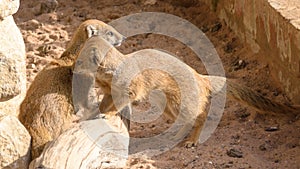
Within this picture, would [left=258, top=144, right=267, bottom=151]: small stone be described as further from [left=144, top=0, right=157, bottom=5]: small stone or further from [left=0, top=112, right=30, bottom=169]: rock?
[left=144, top=0, right=157, bottom=5]: small stone

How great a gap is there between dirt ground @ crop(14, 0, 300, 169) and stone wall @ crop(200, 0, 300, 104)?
0.09 meters

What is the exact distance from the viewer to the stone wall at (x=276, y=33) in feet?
14.3

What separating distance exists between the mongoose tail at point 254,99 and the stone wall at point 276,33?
0.41ft

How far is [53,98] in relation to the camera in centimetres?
418

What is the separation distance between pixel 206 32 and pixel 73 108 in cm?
189

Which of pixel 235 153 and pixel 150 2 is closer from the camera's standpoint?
pixel 235 153

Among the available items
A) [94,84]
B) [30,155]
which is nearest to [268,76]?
[94,84]

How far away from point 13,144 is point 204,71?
1962 millimetres

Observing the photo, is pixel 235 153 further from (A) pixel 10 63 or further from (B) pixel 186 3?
(B) pixel 186 3

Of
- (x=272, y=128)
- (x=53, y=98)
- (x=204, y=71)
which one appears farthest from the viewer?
(x=204, y=71)

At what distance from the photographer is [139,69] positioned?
4.45 m

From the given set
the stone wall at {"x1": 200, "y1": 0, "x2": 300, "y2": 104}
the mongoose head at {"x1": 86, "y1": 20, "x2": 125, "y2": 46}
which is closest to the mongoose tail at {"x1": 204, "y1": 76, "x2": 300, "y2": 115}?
the stone wall at {"x1": 200, "y1": 0, "x2": 300, "y2": 104}

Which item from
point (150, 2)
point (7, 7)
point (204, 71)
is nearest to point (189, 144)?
point (204, 71)

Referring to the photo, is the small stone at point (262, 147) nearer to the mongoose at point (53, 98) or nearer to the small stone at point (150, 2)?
the mongoose at point (53, 98)
